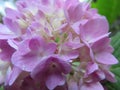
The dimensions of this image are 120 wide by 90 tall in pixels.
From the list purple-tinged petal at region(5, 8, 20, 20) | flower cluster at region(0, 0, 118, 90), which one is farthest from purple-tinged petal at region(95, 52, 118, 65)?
purple-tinged petal at region(5, 8, 20, 20)

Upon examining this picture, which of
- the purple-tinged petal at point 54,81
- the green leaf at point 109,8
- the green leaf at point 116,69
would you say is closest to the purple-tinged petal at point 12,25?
the purple-tinged petal at point 54,81

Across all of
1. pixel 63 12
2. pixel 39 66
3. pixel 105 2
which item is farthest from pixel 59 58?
pixel 105 2

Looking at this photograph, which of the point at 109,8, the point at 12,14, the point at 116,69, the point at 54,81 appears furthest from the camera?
the point at 109,8

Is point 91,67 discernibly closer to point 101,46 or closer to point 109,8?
point 101,46

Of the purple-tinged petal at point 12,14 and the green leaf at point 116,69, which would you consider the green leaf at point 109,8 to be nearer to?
the green leaf at point 116,69

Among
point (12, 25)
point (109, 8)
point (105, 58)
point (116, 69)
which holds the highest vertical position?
point (12, 25)

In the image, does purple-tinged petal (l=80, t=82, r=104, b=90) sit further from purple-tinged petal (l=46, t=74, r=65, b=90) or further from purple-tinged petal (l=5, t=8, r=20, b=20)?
purple-tinged petal (l=5, t=8, r=20, b=20)

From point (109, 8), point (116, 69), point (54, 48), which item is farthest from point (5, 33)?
point (109, 8)
